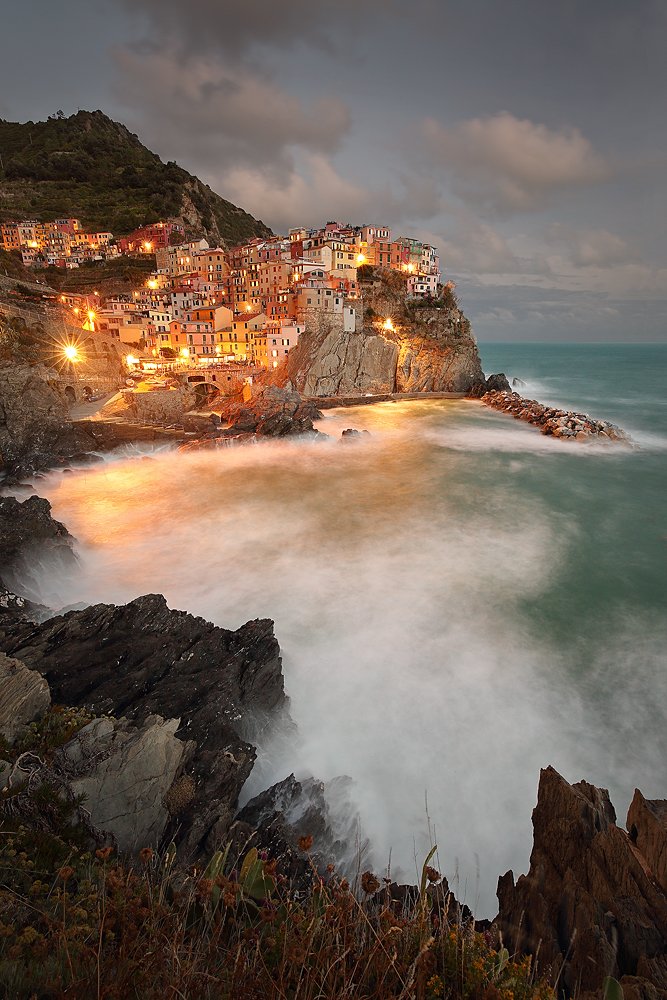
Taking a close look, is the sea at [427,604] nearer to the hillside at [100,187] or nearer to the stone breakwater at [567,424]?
the stone breakwater at [567,424]

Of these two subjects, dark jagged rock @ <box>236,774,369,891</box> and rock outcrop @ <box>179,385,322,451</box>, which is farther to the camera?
rock outcrop @ <box>179,385,322,451</box>

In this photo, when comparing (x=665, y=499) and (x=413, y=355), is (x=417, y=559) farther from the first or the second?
(x=413, y=355)

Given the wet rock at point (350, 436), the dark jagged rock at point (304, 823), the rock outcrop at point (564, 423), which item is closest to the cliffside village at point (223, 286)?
the wet rock at point (350, 436)

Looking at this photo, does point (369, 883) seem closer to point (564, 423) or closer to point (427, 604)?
point (427, 604)

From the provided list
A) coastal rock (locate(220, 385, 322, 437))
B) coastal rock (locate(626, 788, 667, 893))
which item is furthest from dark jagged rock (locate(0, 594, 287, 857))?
coastal rock (locate(220, 385, 322, 437))

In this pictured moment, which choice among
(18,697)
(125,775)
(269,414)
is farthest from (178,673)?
(269,414)

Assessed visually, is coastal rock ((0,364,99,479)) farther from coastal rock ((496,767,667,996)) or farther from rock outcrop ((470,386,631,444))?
rock outcrop ((470,386,631,444))
